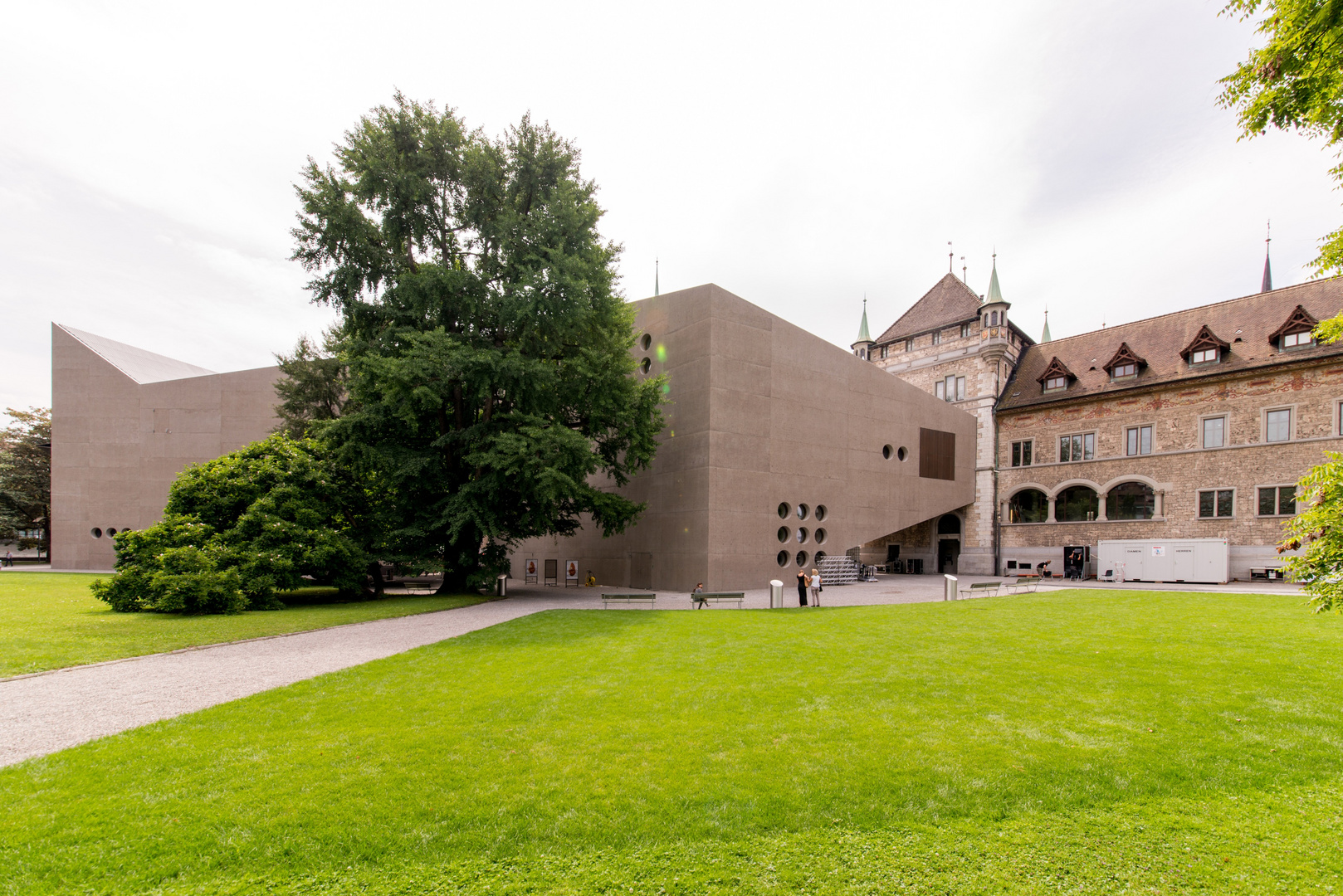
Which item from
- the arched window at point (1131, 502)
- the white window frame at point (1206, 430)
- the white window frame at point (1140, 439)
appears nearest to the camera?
the white window frame at point (1206, 430)

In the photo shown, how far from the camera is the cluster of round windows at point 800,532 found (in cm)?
2695

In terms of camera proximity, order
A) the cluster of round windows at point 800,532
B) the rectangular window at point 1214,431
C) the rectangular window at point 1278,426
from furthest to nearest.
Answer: the rectangular window at point 1214,431 → the rectangular window at point 1278,426 → the cluster of round windows at point 800,532

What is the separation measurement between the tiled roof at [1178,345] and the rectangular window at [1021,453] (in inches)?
95.0

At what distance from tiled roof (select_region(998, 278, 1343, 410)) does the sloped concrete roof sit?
52.5 m

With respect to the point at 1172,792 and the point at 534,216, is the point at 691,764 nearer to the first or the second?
the point at 1172,792

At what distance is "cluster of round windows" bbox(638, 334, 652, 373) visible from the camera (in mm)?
27855

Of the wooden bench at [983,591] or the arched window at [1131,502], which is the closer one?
the wooden bench at [983,591]

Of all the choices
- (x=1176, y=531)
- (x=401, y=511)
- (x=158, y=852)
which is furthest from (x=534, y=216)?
(x=1176, y=531)

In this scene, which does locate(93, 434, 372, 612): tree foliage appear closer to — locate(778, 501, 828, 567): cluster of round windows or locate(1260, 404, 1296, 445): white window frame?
locate(778, 501, 828, 567): cluster of round windows

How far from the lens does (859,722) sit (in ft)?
23.1

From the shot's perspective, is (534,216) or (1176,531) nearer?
(534,216)

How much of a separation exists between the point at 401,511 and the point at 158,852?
18880 mm

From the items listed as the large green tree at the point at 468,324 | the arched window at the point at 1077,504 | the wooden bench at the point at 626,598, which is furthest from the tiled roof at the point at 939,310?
the wooden bench at the point at 626,598

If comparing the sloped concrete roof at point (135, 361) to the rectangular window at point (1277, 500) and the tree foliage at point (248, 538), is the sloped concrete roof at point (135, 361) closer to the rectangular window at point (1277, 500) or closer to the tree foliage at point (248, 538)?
the tree foliage at point (248, 538)
